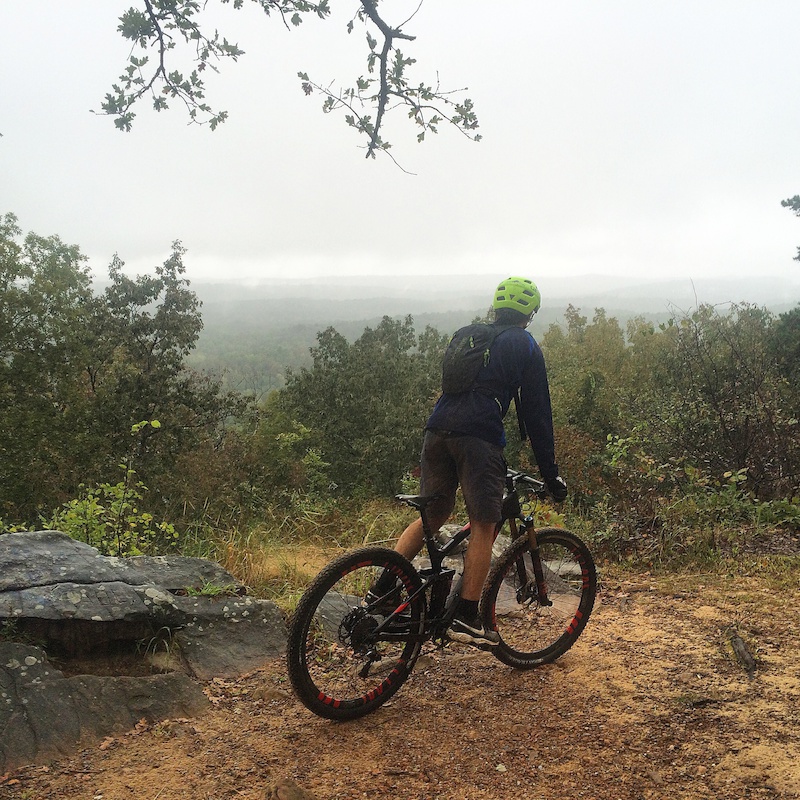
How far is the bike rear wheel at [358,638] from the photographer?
292 cm

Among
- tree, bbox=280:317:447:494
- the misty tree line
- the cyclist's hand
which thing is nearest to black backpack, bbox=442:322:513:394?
the cyclist's hand

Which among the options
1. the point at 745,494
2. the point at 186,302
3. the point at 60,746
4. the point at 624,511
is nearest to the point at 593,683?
the point at 60,746

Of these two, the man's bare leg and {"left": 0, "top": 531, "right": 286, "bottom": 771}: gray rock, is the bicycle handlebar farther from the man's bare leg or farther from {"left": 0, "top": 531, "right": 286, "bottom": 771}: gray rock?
{"left": 0, "top": 531, "right": 286, "bottom": 771}: gray rock

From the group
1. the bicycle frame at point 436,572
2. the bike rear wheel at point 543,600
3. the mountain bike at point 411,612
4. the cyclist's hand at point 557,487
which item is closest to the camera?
the mountain bike at point 411,612

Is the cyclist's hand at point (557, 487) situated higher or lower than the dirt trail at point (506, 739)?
higher

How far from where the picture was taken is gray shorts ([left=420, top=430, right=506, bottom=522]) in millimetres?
3256

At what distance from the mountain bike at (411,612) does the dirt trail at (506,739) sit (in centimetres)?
15

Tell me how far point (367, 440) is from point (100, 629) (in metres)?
26.0

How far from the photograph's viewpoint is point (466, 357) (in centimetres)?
332

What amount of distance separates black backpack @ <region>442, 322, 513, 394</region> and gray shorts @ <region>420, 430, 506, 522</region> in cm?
27

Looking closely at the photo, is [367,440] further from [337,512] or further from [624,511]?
[624,511]

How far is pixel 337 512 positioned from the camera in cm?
857

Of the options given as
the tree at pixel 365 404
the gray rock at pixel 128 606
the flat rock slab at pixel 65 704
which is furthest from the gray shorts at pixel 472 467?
the tree at pixel 365 404

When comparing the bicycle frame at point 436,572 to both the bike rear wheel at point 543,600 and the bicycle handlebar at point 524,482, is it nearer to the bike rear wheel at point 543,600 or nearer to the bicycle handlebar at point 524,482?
the bicycle handlebar at point 524,482
